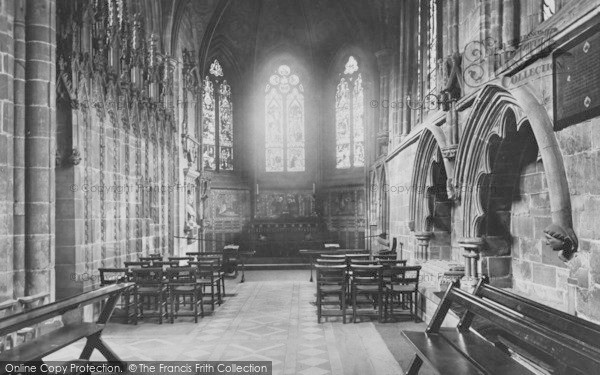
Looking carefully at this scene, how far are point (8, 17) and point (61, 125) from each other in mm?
2182

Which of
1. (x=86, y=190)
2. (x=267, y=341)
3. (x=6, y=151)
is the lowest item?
(x=267, y=341)

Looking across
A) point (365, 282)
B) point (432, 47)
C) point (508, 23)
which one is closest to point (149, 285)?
point (365, 282)

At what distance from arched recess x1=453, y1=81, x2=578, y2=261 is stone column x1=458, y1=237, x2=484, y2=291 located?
12cm

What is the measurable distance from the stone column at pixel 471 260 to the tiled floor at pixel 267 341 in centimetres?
152

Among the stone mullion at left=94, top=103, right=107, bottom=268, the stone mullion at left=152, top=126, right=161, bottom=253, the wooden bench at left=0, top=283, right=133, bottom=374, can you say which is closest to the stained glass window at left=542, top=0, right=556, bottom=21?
the wooden bench at left=0, top=283, right=133, bottom=374

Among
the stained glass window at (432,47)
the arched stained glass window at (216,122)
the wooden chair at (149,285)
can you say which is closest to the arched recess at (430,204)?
the stained glass window at (432,47)

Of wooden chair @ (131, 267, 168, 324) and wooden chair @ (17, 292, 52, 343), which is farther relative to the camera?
wooden chair @ (131, 267, 168, 324)

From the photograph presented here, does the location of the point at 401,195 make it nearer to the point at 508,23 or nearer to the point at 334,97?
the point at 508,23

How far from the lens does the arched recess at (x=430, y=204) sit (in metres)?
9.62

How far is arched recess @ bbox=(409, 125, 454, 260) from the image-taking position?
962cm

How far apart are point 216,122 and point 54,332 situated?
15.8 meters

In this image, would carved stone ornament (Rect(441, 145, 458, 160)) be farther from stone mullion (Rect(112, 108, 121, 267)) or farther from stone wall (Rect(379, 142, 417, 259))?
stone mullion (Rect(112, 108, 121, 267))

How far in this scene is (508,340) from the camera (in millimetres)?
4797

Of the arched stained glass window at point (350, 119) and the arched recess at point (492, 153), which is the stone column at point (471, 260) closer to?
the arched recess at point (492, 153)
